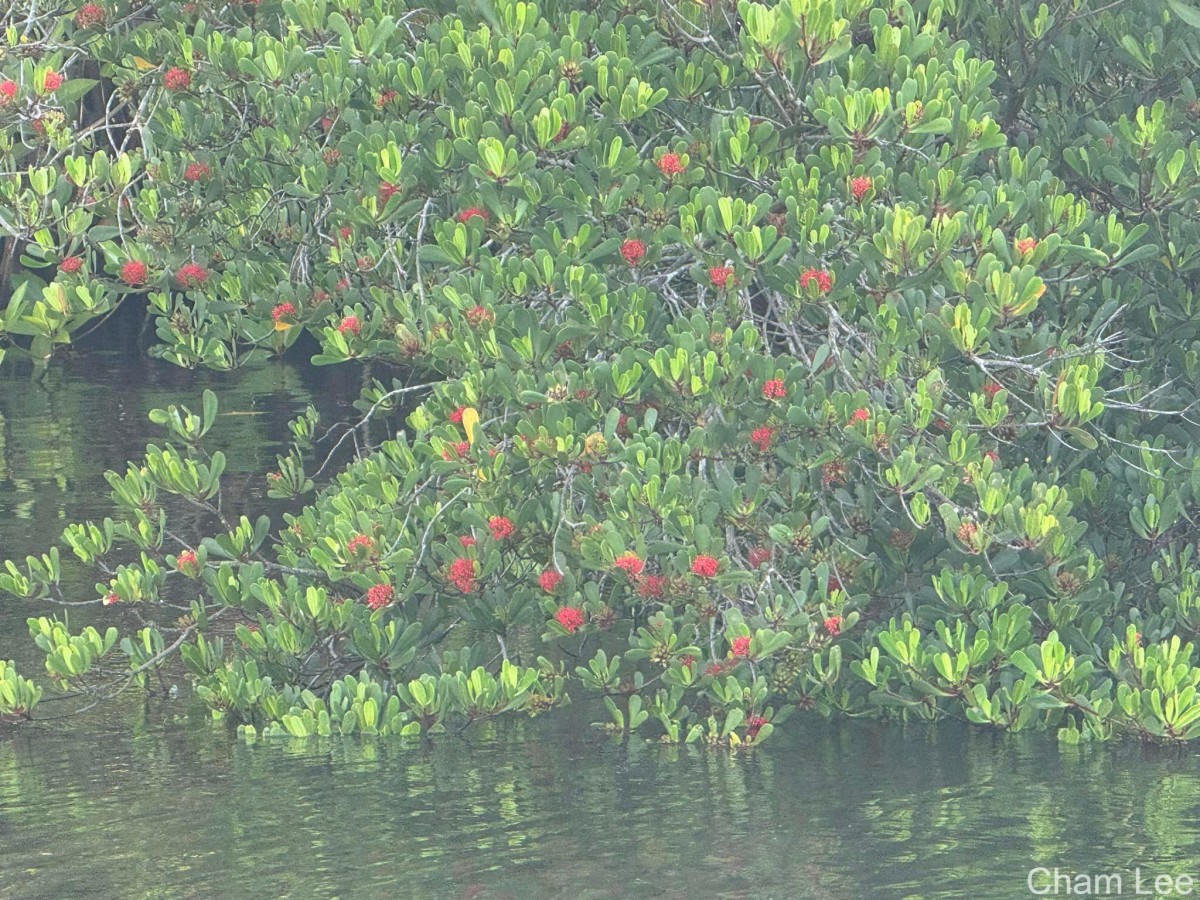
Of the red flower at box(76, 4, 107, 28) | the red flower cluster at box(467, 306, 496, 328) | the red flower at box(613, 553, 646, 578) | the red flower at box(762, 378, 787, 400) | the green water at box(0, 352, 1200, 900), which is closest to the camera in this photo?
the green water at box(0, 352, 1200, 900)

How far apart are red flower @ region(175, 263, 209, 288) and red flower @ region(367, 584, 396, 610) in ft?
4.92

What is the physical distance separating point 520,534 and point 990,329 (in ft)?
6.08

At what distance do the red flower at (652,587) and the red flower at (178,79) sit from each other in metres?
2.65

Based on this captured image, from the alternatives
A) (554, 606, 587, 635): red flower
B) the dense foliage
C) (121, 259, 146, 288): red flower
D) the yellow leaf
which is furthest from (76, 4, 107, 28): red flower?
(554, 606, 587, 635): red flower

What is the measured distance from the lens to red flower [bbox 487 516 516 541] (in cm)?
691

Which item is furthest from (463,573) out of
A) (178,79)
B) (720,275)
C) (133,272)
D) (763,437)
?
(178,79)

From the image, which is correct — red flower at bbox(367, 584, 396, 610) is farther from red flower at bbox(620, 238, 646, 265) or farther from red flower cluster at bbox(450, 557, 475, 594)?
red flower at bbox(620, 238, 646, 265)

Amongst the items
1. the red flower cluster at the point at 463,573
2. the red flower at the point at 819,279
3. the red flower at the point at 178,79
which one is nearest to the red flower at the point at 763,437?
the red flower at the point at 819,279

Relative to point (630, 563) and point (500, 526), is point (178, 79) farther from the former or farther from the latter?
point (630, 563)

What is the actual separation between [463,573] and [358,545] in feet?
1.29

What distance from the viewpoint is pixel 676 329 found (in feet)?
22.2

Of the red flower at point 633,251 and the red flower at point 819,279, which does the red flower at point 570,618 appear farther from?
the red flower at point 819,279

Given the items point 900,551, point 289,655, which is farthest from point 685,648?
point 289,655

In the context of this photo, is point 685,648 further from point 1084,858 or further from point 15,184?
point 15,184
